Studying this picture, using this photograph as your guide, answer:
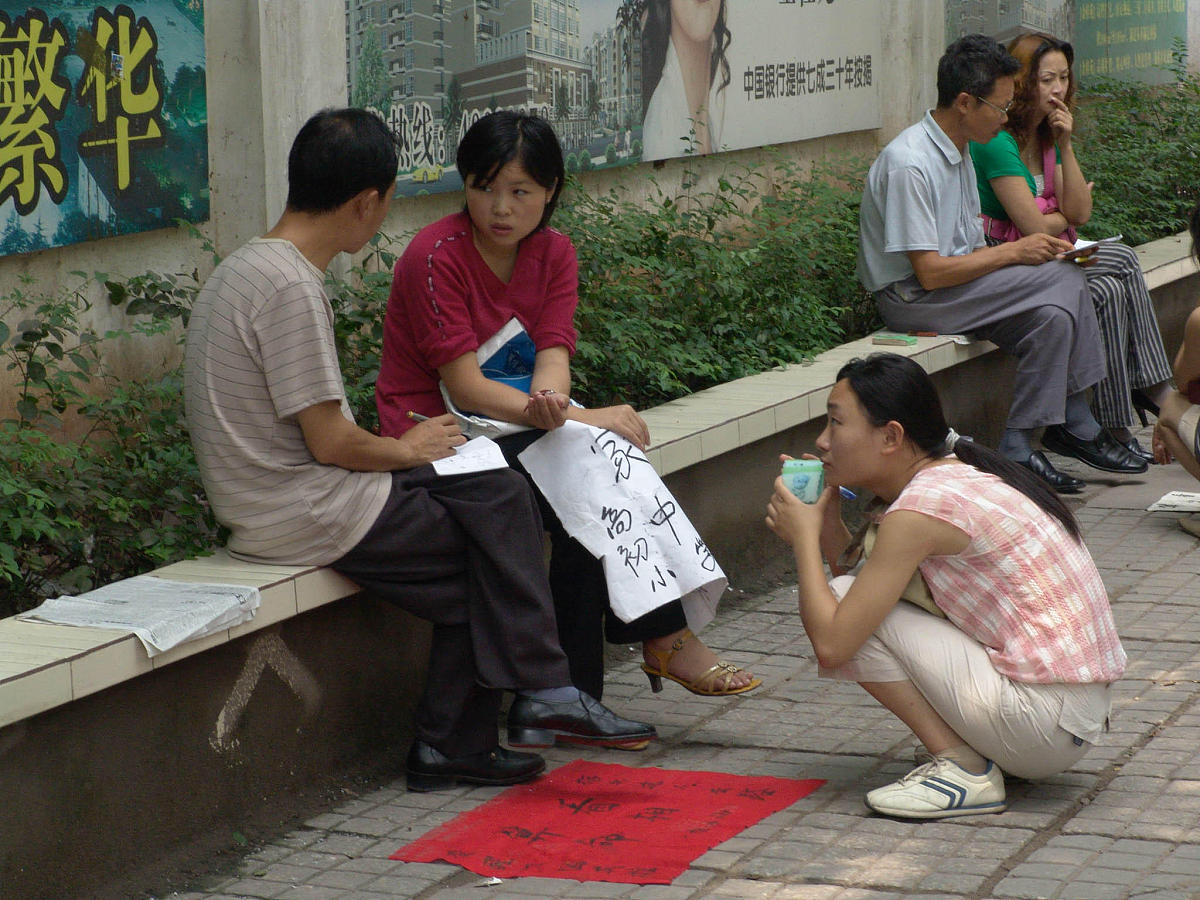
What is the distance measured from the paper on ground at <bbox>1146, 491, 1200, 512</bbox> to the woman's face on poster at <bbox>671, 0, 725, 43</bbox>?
10.3ft

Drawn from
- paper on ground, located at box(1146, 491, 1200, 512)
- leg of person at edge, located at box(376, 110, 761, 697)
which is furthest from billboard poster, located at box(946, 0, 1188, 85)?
leg of person at edge, located at box(376, 110, 761, 697)

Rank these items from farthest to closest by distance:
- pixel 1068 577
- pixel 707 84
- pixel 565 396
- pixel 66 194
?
pixel 707 84 < pixel 66 194 < pixel 565 396 < pixel 1068 577

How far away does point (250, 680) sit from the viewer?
12.5ft

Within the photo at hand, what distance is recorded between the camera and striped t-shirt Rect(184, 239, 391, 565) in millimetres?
3725

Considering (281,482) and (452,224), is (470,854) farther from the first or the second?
(452,224)

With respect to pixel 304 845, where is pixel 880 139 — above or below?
above

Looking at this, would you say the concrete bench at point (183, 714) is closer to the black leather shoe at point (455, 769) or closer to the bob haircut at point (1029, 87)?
the black leather shoe at point (455, 769)

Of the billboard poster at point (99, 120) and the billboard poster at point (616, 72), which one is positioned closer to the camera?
the billboard poster at point (99, 120)

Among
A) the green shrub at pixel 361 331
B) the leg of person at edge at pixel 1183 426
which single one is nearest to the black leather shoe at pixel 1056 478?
the leg of person at edge at pixel 1183 426

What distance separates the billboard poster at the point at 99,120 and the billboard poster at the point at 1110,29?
7260 mm

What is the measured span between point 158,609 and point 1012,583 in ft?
Answer: 5.90

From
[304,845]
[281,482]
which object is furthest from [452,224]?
[304,845]

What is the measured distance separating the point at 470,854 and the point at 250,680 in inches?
24.9

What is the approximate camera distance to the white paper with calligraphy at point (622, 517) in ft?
13.8
